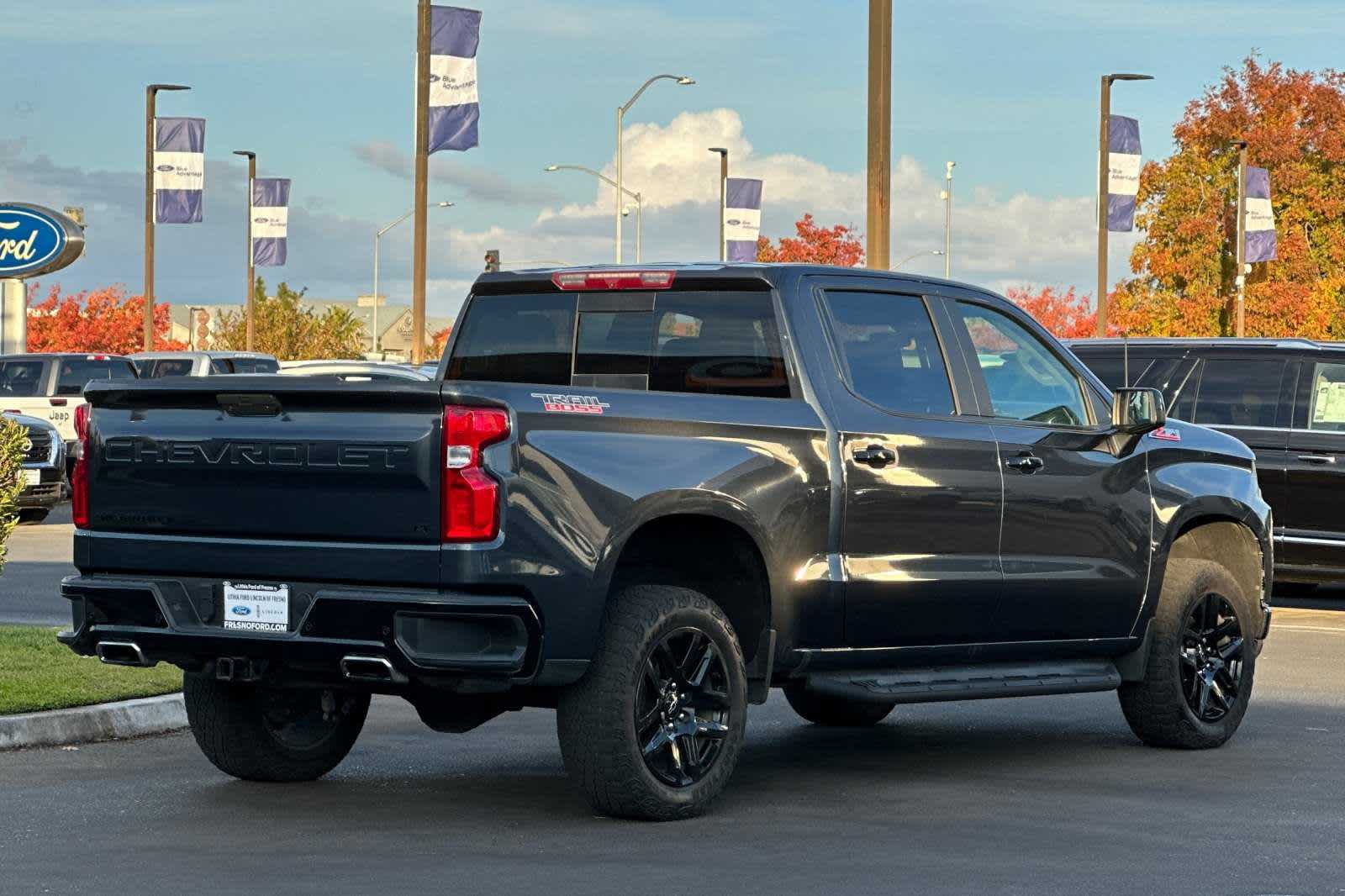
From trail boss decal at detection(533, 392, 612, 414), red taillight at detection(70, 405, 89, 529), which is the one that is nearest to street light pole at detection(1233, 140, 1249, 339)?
trail boss decal at detection(533, 392, 612, 414)

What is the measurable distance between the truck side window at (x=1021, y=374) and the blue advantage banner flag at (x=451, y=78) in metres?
23.1

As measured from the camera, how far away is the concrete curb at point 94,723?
10.5 m

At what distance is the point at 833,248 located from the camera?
266ft

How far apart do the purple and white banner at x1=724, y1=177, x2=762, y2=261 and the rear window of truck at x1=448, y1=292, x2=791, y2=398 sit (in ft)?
136

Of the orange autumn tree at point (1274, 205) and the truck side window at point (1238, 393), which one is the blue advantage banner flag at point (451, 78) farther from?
the orange autumn tree at point (1274, 205)

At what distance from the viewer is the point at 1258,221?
170 feet

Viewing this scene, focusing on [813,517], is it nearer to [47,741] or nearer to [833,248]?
[47,741]

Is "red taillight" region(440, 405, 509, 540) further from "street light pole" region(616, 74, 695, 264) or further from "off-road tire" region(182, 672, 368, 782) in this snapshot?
"street light pole" region(616, 74, 695, 264)

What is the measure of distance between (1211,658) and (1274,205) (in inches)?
2142

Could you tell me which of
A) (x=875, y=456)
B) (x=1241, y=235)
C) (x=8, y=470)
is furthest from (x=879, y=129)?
(x=1241, y=235)

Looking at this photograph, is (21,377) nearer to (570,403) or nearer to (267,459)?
(267,459)

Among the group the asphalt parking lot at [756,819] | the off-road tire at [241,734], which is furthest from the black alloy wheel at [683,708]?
the off-road tire at [241,734]

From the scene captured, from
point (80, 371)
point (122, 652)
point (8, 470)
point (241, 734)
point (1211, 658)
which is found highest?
point (80, 371)

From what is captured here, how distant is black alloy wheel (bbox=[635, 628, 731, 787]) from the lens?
855 cm
